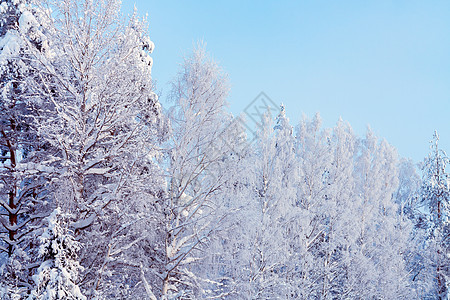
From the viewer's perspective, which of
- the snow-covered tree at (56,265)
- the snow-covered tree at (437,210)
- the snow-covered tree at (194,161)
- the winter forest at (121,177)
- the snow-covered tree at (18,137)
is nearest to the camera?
the snow-covered tree at (56,265)

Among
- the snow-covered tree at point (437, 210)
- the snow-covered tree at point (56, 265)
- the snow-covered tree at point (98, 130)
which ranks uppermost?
the snow-covered tree at point (437, 210)

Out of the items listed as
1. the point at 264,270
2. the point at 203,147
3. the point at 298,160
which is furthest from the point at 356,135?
the point at 203,147

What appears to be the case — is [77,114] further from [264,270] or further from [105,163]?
[264,270]

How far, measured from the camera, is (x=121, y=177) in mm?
6969

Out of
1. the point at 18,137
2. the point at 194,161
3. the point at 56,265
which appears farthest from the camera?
the point at 18,137

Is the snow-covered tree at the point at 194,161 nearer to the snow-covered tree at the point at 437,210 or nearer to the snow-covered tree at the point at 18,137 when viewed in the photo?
the snow-covered tree at the point at 18,137

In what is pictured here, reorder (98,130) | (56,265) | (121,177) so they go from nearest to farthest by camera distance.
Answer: (56,265)
(121,177)
(98,130)

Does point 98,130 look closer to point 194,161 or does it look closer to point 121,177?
point 121,177

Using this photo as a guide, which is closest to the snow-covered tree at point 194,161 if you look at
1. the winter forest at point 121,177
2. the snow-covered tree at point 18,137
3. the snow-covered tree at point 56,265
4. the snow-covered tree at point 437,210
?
the winter forest at point 121,177

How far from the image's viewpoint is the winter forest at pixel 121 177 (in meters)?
7.04

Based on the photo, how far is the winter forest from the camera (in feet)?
23.1

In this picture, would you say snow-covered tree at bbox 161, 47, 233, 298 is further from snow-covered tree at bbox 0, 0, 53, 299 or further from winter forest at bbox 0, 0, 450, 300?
snow-covered tree at bbox 0, 0, 53, 299

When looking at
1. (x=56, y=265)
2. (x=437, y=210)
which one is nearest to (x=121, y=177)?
(x=56, y=265)

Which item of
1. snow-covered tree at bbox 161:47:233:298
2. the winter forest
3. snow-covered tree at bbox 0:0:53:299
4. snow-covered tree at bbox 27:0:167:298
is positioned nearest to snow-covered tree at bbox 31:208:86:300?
the winter forest
